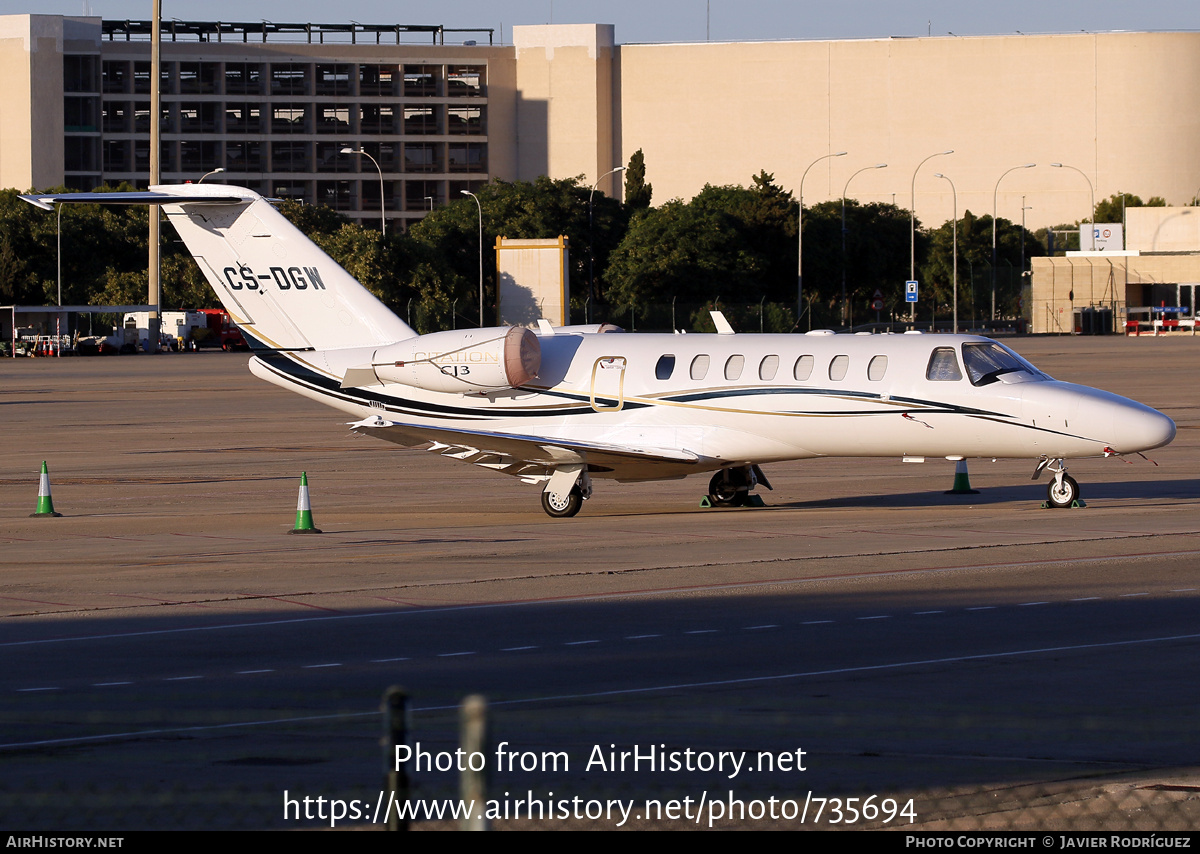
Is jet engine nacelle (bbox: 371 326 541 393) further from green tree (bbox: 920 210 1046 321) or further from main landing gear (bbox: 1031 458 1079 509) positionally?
green tree (bbox: 920 210 1046 321)

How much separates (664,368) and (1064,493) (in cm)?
620

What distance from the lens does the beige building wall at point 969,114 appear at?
148375mm

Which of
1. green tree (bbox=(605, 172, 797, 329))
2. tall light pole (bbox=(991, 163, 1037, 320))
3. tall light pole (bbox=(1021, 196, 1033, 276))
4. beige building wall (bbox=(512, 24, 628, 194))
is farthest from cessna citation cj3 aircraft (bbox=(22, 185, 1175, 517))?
beige building wall (bbox=(512, 24, 628, 194))

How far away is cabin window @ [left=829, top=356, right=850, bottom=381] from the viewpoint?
22.2m

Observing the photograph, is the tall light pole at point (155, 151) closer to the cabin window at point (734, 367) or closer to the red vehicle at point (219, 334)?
the red vehicle at point (219, 334)

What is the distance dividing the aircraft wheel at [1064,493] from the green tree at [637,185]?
354 feet

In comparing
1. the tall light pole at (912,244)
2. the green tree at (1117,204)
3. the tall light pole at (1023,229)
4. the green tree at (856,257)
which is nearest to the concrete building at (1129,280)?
the tall light pole at (1023,229)

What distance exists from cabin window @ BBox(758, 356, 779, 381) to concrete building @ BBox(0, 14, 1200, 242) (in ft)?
405

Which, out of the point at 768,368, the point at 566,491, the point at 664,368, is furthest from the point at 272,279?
the point at 768,368

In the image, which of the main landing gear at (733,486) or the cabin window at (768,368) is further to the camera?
the main landing gear at (733,486)

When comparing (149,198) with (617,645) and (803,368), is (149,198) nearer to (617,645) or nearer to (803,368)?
(803,368)

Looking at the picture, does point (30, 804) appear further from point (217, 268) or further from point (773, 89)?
point (773, 89)

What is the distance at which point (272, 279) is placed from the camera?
82.4ft
